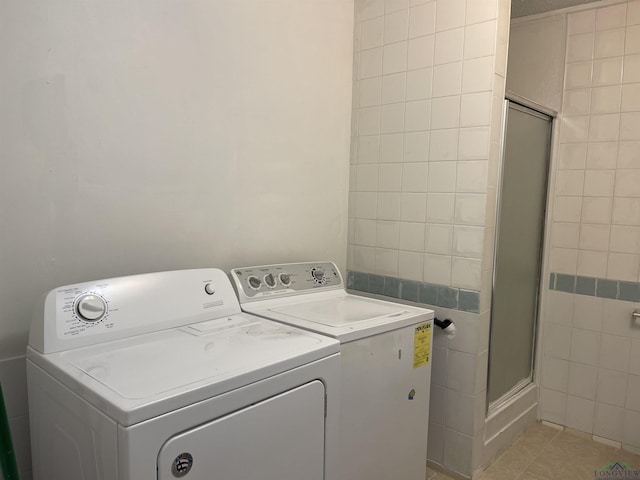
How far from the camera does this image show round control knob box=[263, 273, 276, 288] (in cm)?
175

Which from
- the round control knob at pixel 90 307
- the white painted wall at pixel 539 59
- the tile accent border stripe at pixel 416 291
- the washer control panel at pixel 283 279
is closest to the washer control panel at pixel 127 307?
the round control knob at pixel 90 307

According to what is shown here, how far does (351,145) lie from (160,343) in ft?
4.68

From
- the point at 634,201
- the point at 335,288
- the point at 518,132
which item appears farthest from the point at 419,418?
the point at 634,201

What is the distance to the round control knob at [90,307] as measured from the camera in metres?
1.20

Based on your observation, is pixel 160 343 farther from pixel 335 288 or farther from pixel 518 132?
pixel 518 132

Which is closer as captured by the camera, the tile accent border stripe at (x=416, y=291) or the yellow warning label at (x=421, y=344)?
the yellow warning label at (x=421, y=344)

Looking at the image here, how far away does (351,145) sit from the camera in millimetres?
2277

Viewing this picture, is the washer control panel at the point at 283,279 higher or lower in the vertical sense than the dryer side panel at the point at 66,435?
higher

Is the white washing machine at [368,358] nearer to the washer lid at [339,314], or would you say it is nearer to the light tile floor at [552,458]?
the washer lid at [339,314]

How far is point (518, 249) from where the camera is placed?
226 cm

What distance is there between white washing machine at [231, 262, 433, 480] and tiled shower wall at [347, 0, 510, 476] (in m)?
0.27

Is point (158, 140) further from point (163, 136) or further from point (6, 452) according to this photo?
point (6, 452)

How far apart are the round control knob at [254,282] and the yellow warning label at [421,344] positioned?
0.61 m

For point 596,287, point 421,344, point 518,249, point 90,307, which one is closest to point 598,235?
point 596,287
